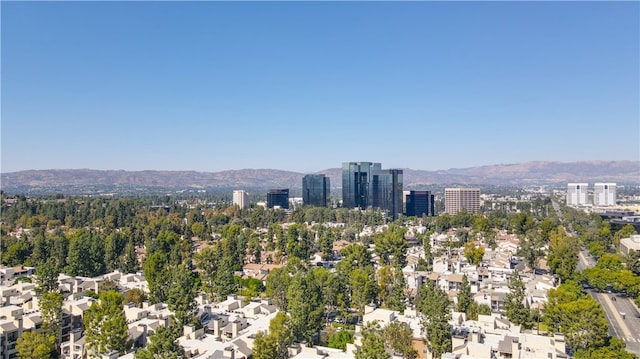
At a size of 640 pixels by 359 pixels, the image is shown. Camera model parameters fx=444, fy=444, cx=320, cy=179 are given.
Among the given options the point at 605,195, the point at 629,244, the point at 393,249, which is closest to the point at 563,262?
the point at 393,249

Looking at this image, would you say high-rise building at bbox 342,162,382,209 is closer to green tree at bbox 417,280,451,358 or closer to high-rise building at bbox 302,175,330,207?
high-rise building at bbox 302,175,330,207

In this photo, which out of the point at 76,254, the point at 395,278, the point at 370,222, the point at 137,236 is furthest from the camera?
the point at 370,222

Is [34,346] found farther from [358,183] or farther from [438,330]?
[358,183]

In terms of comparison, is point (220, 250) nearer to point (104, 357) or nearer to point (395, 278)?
point (395, 278)

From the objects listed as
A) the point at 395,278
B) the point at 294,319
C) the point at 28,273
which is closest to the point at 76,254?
the point at 28,273

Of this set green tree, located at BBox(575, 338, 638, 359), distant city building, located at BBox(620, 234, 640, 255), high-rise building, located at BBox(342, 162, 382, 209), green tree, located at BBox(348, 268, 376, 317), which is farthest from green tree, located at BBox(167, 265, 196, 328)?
high-rise building, located at BBox(342, 162, 382, 209)

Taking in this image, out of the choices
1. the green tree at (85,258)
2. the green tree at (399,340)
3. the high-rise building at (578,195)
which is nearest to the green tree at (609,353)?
the green tree at (399,340)
